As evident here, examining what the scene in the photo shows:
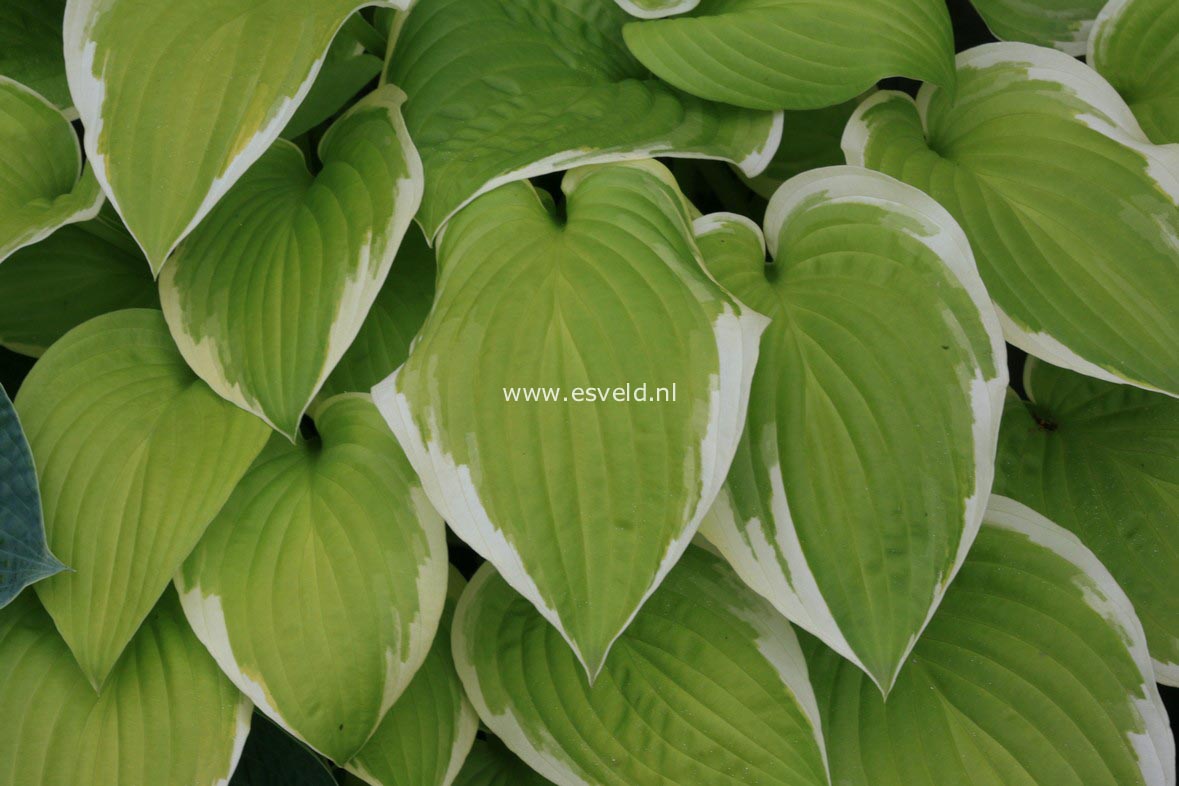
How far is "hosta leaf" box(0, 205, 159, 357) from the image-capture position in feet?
2.89

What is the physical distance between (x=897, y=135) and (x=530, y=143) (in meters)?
0.31

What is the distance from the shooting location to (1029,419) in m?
0.89

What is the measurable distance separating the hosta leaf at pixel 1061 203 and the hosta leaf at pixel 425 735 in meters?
0.52

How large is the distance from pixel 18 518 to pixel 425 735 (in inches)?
13.0

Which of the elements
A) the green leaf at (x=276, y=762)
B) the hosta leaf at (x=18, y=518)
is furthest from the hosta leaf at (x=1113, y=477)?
the hosta leaf at (x=18, y=518)

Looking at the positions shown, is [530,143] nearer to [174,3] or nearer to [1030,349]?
[174,3]

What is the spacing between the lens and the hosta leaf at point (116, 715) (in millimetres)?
699

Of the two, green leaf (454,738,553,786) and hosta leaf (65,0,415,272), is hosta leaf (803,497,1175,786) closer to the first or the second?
green leaf (454,738,553,786)

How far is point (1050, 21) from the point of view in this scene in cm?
95

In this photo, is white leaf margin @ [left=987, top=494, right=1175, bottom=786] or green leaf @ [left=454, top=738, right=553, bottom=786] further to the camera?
green leaf @ [left=454, top=738, right=553, bottom=786]

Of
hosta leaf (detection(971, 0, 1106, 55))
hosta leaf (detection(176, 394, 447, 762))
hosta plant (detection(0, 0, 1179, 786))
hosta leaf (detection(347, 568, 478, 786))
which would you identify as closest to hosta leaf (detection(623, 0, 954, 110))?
hosta plant (detection(0, 0, 1179, 786))

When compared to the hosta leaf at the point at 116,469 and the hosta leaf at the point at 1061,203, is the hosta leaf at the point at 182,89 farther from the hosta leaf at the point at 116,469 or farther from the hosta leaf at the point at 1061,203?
the hosta leaf at the point at 1061,203

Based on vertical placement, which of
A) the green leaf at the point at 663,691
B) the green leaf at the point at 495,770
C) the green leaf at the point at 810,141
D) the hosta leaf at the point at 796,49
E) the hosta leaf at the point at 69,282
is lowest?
the green leaf at the point at 495,770

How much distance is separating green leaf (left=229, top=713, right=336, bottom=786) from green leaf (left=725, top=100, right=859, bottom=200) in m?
0.67
